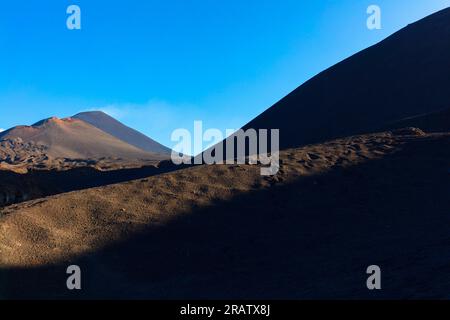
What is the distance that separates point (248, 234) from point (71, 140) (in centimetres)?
9320

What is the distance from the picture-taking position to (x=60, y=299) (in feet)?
32.8

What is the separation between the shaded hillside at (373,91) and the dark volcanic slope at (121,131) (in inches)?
3822

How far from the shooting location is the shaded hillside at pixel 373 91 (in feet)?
117

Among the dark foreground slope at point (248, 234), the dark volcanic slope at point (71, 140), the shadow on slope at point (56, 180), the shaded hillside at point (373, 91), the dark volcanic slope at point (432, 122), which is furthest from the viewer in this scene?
the dark volcanic slope at point (71, 140)

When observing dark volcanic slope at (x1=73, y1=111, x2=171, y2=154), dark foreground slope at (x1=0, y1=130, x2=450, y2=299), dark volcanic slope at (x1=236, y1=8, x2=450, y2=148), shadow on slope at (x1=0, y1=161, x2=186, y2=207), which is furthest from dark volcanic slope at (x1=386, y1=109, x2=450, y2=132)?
dark volcanic slope at (x1=73, y1=111, x2=171, y2=154)

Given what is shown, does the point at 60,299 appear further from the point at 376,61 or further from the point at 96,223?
the point at 376,61

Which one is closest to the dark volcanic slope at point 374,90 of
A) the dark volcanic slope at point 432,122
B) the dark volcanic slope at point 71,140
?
the dark volcanic slope at point 432,122

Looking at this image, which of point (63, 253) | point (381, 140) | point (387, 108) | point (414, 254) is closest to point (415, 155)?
point (381, 140)

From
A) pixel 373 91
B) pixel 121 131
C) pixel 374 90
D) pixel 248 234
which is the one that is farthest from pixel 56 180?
pixel 121 131

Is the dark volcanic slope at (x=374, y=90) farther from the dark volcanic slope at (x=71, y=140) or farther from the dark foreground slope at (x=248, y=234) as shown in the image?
the dark volcanic slope at (x=71, y=140)

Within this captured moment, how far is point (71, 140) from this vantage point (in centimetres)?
9969

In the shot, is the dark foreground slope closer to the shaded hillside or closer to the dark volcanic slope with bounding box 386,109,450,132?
the dark volcanic slope with bounding box 386,109,450,132

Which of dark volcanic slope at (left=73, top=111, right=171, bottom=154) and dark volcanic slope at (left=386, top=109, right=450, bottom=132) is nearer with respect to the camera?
dark volcanic slope at (left=386, top=109, right=450, bottom=132)

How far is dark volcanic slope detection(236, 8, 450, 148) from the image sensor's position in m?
35.9
